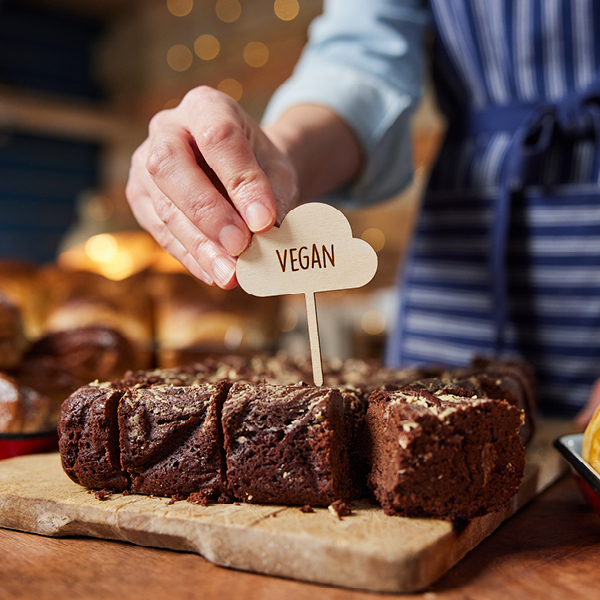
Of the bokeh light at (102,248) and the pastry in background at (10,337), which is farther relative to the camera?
the bokeh light at (102,248)

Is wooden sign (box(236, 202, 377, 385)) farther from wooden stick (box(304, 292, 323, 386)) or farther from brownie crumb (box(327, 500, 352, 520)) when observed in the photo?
brownie crumb (box(327, 500, 352, 520))

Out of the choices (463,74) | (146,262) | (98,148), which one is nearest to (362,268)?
(463,74)

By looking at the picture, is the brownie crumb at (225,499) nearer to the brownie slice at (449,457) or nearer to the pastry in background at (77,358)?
the brownie slice at (449,457)

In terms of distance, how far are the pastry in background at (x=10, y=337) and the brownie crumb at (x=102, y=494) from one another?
649 mm

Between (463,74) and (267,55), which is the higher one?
(267,55)

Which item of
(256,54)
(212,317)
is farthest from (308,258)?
(256,54)

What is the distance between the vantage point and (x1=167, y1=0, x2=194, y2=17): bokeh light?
464 centimetres

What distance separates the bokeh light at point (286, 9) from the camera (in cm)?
388

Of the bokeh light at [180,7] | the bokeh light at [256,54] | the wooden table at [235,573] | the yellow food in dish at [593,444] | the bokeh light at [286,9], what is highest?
the bokeh light at [180,7]

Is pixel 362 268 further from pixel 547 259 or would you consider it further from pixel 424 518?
pixel 547 259

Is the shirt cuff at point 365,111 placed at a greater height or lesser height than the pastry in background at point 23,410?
greater

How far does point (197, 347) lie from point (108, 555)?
1.34 meters

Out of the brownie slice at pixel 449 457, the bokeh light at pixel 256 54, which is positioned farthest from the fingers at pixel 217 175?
the bokeh light at pixel 256 54

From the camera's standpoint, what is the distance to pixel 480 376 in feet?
3.72
